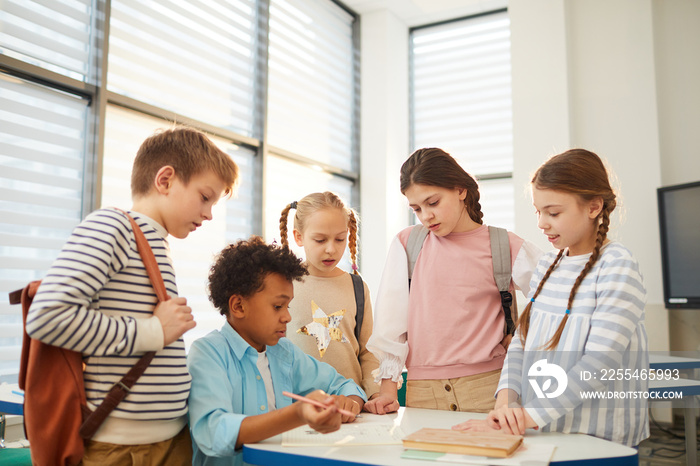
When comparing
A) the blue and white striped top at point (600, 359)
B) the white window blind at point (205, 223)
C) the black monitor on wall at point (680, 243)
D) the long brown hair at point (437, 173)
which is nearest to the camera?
the blue and white striped top at point (600, 359)

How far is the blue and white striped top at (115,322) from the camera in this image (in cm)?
107

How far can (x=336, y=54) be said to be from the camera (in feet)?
16.6

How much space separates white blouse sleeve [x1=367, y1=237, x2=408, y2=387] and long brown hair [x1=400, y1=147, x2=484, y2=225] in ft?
0.81

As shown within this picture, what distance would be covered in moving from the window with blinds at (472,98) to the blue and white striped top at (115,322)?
402 cm

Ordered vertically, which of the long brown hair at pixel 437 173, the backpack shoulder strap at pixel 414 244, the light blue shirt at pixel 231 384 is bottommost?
the light blue shirt at pixel 231 384

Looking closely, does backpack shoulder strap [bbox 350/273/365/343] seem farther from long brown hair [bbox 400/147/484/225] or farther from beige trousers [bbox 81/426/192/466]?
beige trousers [bbox 81/426/192/466]

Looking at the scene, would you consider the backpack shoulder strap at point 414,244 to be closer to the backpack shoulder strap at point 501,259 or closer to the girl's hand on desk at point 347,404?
the backpack shoulder strap at point 501,259

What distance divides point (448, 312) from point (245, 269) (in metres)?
0.67

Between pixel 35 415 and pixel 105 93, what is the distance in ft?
7.10

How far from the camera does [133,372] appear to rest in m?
1.16

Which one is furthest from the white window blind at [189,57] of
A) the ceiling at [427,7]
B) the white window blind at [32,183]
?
the ceiling at [427,7]

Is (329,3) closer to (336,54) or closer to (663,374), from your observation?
(336,54)

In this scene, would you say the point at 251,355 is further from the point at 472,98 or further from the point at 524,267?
the point at 472,98

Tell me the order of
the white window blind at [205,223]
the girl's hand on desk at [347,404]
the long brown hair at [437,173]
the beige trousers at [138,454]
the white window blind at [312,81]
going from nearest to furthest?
the beige trousers at [138,454]
the girl's hand on desk at [347,404]
the long brown hair at [437,173]
the white window blind at [205,223]
the white window blind at [312,81]
